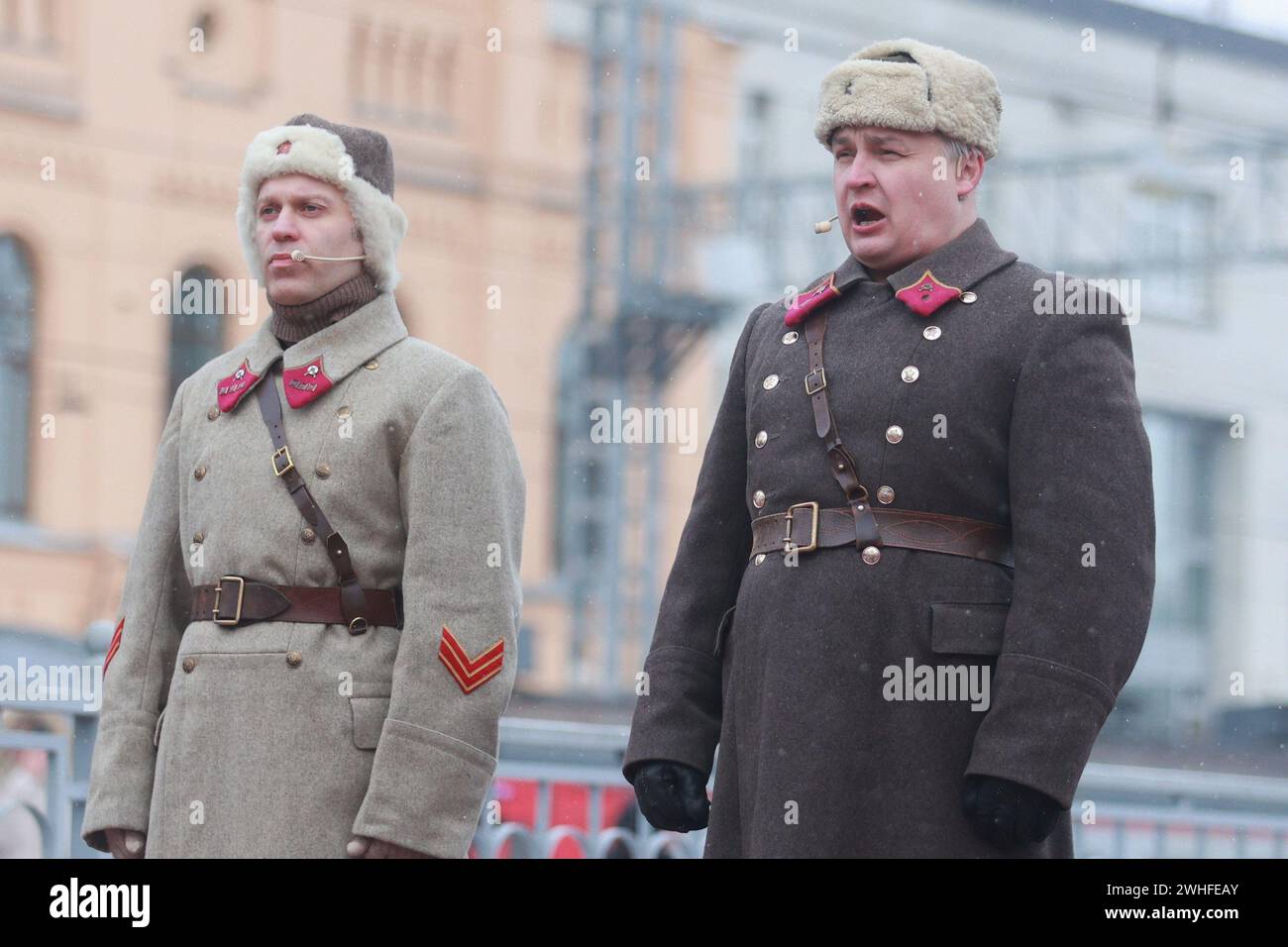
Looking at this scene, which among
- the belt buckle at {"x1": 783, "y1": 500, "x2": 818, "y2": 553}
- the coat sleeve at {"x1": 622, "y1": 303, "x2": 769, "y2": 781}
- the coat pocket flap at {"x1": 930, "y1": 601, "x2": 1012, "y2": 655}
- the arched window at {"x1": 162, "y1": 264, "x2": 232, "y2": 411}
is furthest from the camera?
the arched window at {"x1": 162, "y1": 264, "x2": 232, "y2": 411}

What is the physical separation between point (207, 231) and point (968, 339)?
13.8 m

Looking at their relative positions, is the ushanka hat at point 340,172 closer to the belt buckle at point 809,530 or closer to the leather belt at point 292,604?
the leather belt at point 292,604

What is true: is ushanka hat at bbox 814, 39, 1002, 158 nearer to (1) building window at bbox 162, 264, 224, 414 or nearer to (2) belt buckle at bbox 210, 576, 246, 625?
(2) belt buckle at bbox 210, 576, 246, 625

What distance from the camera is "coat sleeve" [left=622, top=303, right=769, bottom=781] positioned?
3.29 metres

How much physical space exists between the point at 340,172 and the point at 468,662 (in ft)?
2.56

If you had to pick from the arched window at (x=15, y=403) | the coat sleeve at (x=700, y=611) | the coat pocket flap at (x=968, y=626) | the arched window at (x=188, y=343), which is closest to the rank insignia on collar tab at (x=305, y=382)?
the coat sleeve at (x=700, y=611)

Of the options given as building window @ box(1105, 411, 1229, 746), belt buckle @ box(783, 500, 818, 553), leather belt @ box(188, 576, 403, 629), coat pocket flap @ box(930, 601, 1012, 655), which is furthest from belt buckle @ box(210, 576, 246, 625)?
building window @ box(1105, 411, 1229, 746)

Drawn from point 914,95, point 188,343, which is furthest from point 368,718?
point 188,343

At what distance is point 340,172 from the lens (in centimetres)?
350

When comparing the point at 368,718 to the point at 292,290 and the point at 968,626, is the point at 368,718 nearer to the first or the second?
the point at 292,290

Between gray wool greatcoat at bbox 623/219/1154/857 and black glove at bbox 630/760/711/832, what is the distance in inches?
0.9

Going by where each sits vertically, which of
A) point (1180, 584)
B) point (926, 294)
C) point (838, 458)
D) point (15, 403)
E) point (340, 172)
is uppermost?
point (15, 403)
